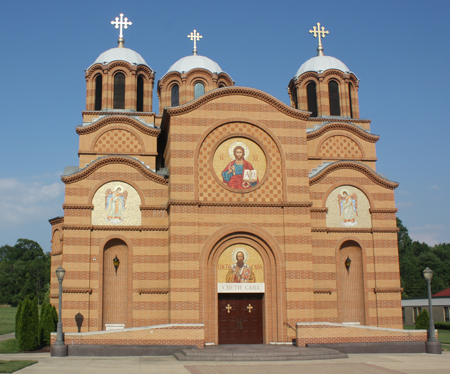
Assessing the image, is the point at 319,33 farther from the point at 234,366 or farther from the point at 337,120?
the point at 234,366

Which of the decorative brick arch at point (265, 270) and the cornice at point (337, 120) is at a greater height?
the cornice at point (337, 120)

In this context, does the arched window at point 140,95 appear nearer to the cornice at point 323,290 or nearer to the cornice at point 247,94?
the cornice at point 247,94

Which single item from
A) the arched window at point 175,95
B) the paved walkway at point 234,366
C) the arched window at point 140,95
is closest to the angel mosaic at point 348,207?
the paved walkway at point 234,366

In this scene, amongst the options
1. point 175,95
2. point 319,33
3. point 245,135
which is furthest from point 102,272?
point 319,33

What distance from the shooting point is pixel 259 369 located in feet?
54.5

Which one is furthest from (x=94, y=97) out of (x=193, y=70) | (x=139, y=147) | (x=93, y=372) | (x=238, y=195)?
(x=93, y=372)

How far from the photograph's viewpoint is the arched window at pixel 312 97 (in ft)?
98.6

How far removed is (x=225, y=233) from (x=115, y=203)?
550cm

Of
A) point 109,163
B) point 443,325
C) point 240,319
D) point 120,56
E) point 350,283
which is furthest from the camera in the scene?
point 443,325

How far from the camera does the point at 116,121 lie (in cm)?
2722

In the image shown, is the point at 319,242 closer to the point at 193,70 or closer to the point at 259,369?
the point at 259,369

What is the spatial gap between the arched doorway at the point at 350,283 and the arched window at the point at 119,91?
13722 mm

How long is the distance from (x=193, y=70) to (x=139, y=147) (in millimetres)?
6375

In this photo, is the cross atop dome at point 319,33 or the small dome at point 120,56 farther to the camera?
the cross atop dome at point 319,33
